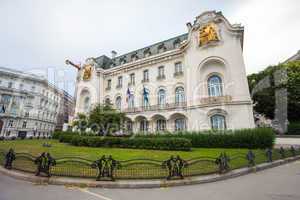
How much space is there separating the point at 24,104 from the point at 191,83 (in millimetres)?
48101

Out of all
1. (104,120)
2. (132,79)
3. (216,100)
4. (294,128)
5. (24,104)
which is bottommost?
(294,128)

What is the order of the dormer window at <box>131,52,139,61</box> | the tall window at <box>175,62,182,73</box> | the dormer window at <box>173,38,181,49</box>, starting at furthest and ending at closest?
the dormer window at <box>131,52,139,61</box>, the dormer window at <box>173,38,181,49</box>, the tall window at <box>175,62,182,73</box>

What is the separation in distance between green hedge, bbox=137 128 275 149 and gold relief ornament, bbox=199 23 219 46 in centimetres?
1178

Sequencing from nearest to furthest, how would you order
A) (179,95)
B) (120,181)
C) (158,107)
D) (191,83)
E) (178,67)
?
(120,181) → (191,83) → (179,95) → (158,107) → (178,67)

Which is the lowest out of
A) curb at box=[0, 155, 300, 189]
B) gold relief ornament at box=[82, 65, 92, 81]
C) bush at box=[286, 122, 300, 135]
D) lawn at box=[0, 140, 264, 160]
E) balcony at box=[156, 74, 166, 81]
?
curb at box=[0, 155, 300, 189]

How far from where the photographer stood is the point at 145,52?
29.2 m

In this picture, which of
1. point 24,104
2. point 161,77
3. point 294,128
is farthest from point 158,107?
point 24,104

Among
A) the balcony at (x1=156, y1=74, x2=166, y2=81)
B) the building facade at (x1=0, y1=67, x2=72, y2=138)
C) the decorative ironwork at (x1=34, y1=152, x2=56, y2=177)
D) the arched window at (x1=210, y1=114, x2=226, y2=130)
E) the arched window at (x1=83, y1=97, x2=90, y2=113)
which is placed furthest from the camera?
the building facade at (x1=0, y1=67, x2=72, y2=138)

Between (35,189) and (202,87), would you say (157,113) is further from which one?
(35,189)

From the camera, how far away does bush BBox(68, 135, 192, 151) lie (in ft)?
46.8

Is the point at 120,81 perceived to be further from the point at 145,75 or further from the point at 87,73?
the point at 87,73

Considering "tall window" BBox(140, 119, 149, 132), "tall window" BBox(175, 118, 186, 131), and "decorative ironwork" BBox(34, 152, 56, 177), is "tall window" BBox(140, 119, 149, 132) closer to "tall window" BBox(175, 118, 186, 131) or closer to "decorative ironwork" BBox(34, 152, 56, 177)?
"tall window" BBox(175, 118, 186, 131)

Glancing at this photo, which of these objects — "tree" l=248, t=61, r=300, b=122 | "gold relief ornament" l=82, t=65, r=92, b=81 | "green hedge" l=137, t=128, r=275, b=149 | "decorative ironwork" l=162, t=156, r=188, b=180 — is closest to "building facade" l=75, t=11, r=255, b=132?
"green hedge" l=137, t=128, r=275, b=149

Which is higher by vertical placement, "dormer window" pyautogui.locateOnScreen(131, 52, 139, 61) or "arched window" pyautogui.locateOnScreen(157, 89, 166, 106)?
"dormer window" pyautogui.locateOnScreen(131, 52, 139, 61)
